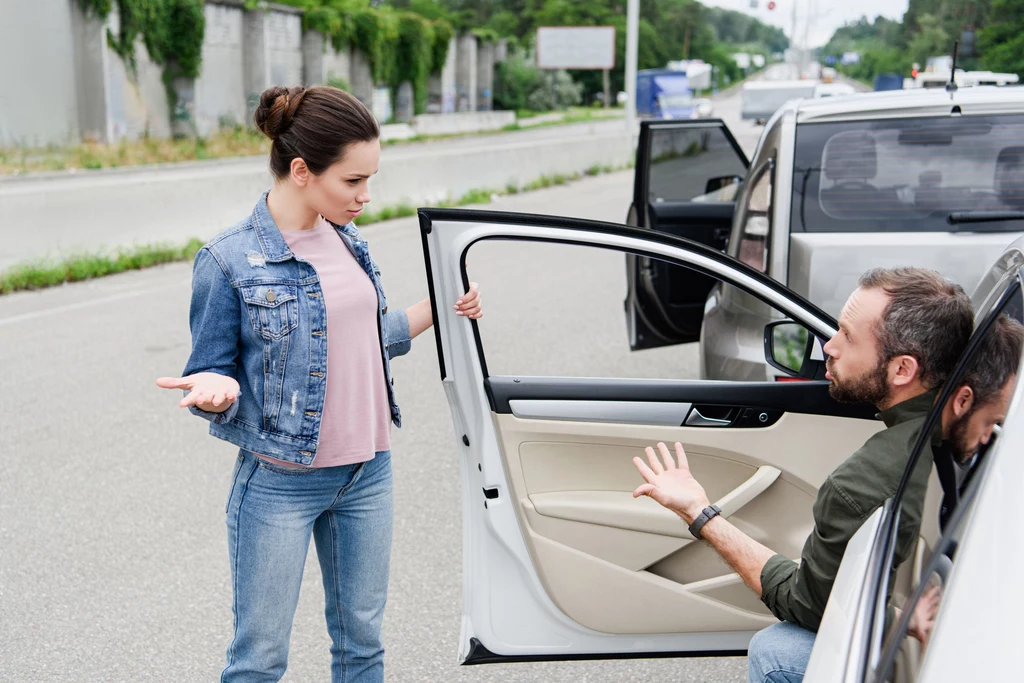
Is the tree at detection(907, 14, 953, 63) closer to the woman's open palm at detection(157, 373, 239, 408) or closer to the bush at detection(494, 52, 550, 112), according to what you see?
the bush at detection(494, 52, 550, 112)

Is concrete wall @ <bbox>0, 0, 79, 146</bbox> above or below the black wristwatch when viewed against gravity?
above

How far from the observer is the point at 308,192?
2.51m

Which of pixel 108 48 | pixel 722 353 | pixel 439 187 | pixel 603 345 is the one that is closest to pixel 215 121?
pixel 108 48

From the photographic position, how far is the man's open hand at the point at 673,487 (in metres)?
2.53

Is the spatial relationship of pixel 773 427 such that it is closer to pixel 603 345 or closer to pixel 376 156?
pixel 376 156

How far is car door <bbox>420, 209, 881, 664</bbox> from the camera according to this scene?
2928mm

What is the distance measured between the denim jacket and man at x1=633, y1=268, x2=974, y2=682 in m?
0.89

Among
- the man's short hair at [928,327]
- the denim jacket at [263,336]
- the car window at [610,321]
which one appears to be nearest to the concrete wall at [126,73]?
the car window at [610,321]

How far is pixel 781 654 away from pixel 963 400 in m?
0.65

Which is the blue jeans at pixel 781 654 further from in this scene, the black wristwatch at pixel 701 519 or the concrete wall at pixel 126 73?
the concrete wall at pixel 126 73

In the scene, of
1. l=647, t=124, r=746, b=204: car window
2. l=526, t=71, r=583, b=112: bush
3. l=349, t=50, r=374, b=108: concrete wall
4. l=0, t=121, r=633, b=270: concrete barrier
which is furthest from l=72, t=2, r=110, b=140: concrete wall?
l=526, t=71, r=583, b=112: bush

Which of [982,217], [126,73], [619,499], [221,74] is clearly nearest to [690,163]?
[982,217]

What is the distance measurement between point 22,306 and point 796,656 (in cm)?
777

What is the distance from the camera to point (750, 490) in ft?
9.80
